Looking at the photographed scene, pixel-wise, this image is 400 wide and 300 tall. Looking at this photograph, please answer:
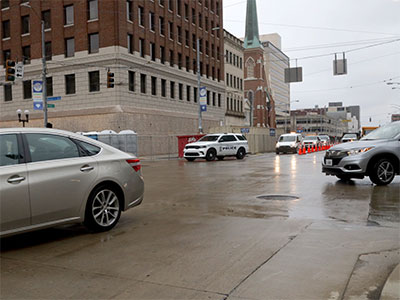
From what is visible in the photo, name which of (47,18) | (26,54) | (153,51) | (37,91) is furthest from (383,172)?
(26,54)

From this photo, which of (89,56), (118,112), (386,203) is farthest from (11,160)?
(89,56)

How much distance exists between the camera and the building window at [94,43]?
124 feet

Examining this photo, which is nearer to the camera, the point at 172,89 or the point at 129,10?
the point at 129,10

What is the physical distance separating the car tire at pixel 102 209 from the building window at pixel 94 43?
33.3 m

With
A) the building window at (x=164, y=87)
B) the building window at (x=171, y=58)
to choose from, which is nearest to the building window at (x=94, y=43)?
the building window at (x=164, y=87)

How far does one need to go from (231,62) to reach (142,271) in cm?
6150

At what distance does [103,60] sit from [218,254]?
34214 mm

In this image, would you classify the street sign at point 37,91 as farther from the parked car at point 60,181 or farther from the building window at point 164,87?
the parked car at point 60,181

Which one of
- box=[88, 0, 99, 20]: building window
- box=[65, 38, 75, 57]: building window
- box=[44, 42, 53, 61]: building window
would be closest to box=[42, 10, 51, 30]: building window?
box=[44, 42, 53, 61]: building window

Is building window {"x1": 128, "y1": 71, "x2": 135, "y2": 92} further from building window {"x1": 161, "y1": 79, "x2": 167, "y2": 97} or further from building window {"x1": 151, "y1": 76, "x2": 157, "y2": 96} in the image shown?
building window {"x1": 161, "y1": 79, "x2": 167, "y2": 97}

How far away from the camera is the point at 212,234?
6234 millimetres

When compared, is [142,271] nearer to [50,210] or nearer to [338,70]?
[50,210]

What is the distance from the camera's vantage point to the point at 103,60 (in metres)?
37.0

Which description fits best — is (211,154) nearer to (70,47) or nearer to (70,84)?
(70,84)
